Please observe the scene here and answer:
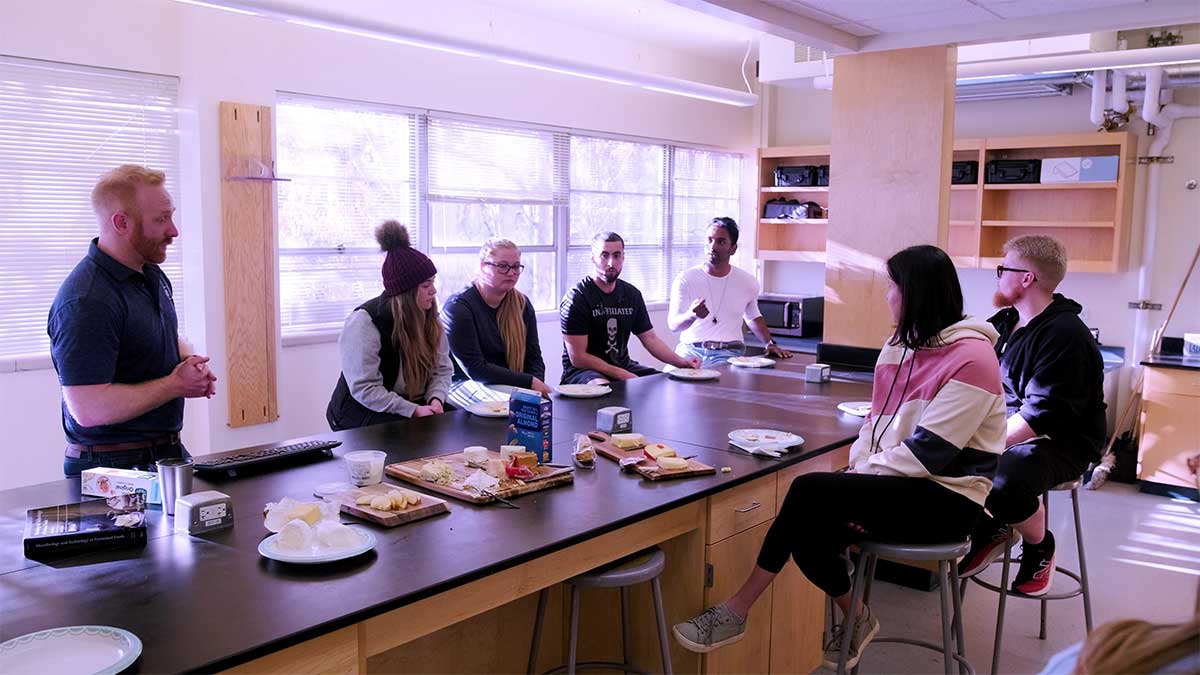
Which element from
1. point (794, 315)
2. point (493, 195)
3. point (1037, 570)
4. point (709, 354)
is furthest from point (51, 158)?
point (794, 315)

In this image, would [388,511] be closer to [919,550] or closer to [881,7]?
[919,550]

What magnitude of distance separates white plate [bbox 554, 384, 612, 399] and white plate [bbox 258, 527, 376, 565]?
188 centimetres

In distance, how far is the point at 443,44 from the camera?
162 inches

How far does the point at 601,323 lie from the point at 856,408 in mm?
1589

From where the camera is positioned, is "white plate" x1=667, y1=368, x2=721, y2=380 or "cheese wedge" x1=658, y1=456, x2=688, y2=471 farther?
"white plate" x1=667, y1=368, x2=721, y2=380

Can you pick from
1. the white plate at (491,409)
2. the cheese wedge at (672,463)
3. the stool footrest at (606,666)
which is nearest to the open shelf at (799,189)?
the white plate at (491,409)

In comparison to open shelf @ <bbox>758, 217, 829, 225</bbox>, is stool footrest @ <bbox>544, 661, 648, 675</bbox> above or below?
below

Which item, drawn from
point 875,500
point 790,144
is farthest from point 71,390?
→ point 790,144

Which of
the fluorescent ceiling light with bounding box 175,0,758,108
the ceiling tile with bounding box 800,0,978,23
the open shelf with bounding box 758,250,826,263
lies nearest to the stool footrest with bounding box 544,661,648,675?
the fluorescent ceiling light with bounding box 175,0,758,108

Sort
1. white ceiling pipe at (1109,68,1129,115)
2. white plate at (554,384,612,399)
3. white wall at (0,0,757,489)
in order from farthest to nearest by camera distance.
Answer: white ceiling pipe at (1109,68,1129,115)
white wall at (0,0,757,489)
white plate at (554,384,612,399)

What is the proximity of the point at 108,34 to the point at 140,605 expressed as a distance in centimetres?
373

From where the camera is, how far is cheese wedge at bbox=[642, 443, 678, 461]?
2.63 meters

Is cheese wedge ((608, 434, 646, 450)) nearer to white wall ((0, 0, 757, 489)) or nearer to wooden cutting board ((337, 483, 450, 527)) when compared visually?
wooden cutting board ((337, 483, 450, 527))

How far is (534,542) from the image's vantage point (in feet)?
6.44
